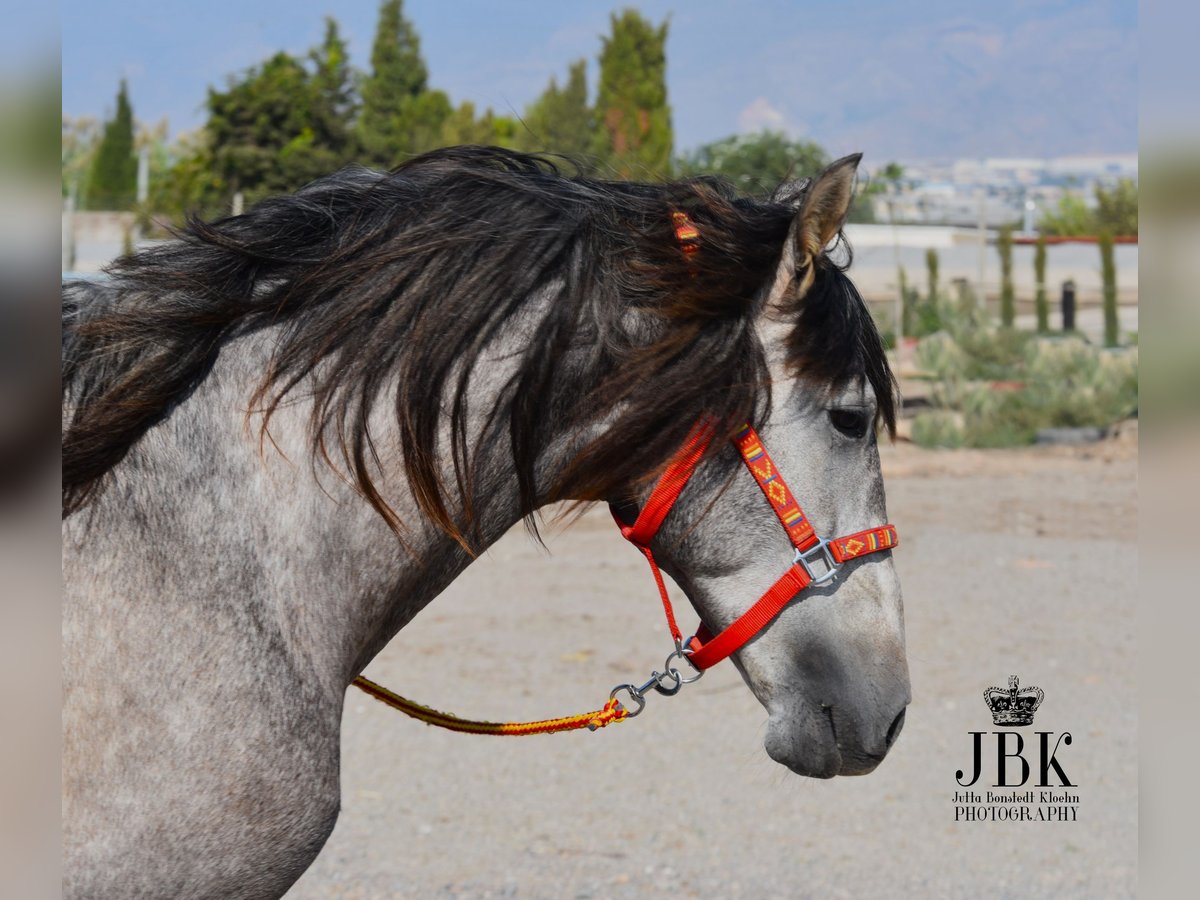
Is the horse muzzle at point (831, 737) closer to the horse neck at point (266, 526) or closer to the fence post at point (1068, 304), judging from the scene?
the horse neck at point (266, 526)

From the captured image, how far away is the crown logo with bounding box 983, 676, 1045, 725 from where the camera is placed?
15.6 ft

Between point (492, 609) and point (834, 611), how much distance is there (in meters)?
5.26

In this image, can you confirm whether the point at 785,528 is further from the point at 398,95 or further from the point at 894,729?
the point at 398,95

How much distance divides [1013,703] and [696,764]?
4.50 ft

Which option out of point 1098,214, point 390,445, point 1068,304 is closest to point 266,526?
point 390,445

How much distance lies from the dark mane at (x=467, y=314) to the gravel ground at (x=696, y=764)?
3.21 feet

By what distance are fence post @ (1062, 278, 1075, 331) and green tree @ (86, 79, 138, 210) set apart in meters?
15.6

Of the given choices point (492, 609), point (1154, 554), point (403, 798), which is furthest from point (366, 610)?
point (492, 609)

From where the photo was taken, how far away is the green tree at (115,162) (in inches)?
819

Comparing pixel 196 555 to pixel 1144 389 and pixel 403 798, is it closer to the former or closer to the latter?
pixel 1144 389

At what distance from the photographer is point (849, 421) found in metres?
1.82

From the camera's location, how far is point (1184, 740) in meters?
1.14

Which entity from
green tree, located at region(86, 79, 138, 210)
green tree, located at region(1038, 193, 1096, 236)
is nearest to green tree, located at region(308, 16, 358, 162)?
green tree, located at region(86, 79, 138, 210)

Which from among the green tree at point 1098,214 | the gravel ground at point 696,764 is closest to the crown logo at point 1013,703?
the gravel ground at point 696,764
